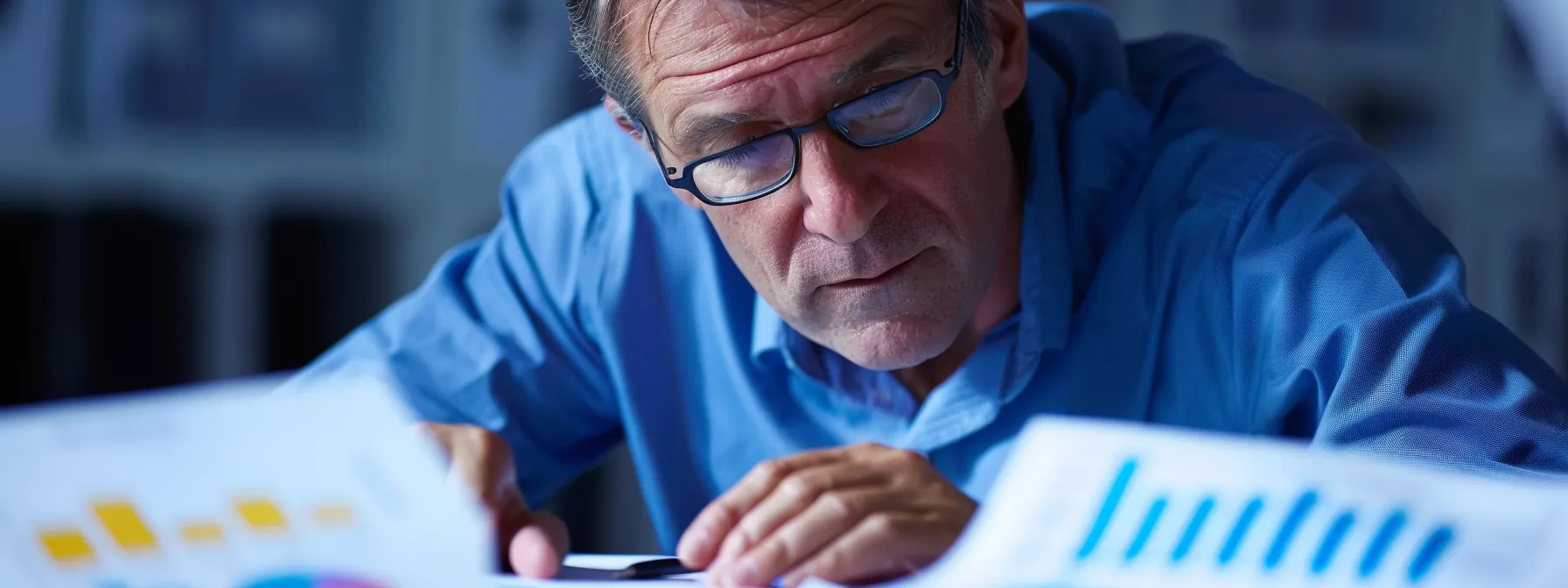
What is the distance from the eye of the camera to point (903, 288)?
849mm

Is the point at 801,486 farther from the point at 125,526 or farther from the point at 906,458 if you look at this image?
the point at 125,526

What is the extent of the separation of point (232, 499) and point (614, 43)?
416 millimetres

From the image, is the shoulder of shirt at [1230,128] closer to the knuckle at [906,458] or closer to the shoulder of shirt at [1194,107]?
the shoulder of shirt at [1194,107]

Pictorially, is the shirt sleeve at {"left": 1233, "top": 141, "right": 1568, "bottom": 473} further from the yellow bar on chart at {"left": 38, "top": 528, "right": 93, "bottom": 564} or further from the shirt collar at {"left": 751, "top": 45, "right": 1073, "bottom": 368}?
the yellow bar on chart at {"left": 38, "top": 528, "right": 93, "bottom": 564}

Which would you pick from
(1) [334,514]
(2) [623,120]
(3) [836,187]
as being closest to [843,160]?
(3) [836,187]

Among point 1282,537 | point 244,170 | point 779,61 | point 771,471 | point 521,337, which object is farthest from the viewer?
point 244,170

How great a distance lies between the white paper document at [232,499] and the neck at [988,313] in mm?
478

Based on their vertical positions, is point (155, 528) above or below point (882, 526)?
above

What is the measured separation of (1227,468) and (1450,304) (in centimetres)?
34

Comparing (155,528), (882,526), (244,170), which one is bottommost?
(244,170)

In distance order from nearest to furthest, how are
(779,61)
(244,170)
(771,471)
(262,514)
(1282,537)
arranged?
(1282,537) < (262,514) < (771,471) < (779,61) < (244,170)

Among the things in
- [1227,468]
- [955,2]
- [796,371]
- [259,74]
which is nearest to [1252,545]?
[1227,468]

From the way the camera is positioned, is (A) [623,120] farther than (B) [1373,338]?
Yes

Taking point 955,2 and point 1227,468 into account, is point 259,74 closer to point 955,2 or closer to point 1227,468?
point 955,2
